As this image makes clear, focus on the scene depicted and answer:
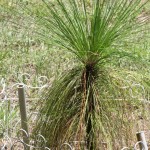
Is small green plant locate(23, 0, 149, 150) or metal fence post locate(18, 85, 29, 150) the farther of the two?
metal fence post locate(18, 85, 29, 150)

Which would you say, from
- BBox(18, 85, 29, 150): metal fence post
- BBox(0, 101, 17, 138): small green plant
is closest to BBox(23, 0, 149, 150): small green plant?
BBox(18, 85, 29, 150): metal fence post

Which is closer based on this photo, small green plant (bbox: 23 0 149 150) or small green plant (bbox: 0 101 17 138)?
small green plant (bbox: 23 0 149 150)

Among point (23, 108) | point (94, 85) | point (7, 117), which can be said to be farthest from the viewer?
point (7, 117)

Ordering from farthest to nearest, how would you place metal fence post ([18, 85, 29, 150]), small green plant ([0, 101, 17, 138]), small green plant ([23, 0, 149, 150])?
small green plant ([0, 101, 17, 138]), metal fence post ([18, 85, 29, 150]), small green plant ([23, 0, 149, 150])

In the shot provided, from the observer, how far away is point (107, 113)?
1.71 meters

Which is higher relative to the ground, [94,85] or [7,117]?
[94,85]

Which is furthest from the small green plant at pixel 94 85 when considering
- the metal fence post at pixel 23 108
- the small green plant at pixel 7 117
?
the small green plant at pixel 7 117

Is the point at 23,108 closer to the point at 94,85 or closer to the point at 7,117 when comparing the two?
the point at 94,85

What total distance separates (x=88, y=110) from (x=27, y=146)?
44cm

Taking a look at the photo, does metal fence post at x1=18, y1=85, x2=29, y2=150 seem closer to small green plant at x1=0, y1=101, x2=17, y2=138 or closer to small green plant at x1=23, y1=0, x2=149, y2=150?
small green plant at x1=23, y1=0, x2=149, y2=150

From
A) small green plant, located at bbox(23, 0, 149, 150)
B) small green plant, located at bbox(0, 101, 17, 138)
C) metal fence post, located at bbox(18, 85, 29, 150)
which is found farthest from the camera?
small green plant, located at bbox(0, 101, 17, 138)

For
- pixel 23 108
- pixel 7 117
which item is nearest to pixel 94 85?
pixel 23 108

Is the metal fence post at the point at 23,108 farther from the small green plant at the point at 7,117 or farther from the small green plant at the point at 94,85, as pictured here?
the small green plant at the point at 7,117

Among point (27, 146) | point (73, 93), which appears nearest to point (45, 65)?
point (27, 146)
